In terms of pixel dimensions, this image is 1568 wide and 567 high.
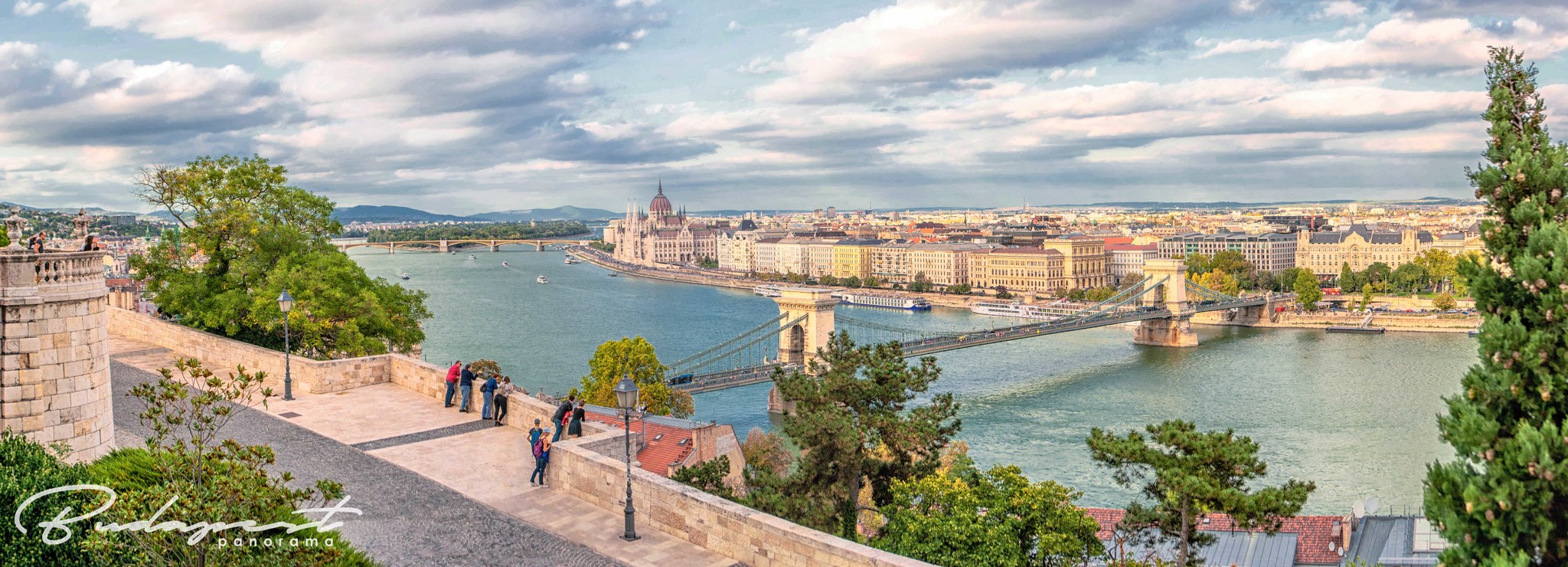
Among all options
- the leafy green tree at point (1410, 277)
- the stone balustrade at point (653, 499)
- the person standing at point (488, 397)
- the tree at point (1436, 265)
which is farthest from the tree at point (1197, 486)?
the leafy green tree at point (1410, 277)

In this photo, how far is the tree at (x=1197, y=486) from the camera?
7.83m

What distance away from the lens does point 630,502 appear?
568 cm

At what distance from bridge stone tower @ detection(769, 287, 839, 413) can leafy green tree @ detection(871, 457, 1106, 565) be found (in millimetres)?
27224

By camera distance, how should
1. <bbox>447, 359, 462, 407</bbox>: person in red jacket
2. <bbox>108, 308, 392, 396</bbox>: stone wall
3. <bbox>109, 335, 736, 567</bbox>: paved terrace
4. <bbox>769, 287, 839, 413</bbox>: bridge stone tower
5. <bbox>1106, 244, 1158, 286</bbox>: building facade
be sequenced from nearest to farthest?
<bbox>109, 335, 736, 567</bbox>: paved terrace
<bbox>447, 359, 462, 407</bbox>: person in red jacket
<bbox>108, 308, 392, 396</bbox>: stone wall
<bbox>769, 287, 839, 413</bbox>: bridge stone tower
<bbox>1106, 244, 1158, 286</bbox>: building facade

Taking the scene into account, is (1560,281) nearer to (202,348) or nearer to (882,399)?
(882,399)

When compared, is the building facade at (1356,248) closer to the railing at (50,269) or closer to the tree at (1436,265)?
the tree at (1436,265)

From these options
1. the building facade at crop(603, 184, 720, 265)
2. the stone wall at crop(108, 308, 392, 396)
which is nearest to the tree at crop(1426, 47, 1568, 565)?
the stone wall at crop(108, 308, 392, 396)

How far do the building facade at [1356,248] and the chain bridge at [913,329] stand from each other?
19552 mm

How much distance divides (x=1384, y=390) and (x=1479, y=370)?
31.4 meters

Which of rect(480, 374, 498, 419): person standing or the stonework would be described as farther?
rect(480, 374, 498, 419): person standing

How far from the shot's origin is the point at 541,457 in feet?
21.4

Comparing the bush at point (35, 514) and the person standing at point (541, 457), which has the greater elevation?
the bush at point (35, 514)

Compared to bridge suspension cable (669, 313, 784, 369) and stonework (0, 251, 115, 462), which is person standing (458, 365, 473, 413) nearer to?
stonework (0, 251, 115, 462)

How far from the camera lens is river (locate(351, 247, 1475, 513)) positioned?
2219 cm
